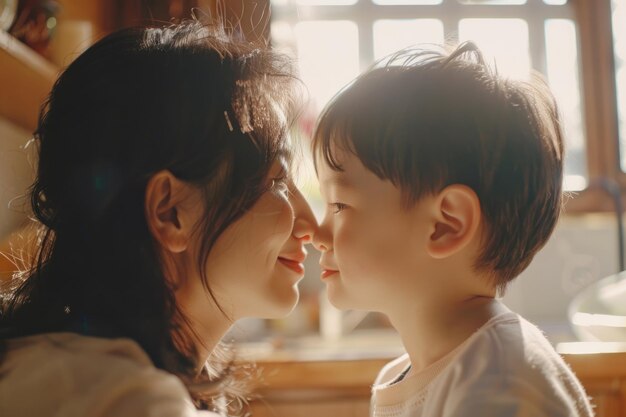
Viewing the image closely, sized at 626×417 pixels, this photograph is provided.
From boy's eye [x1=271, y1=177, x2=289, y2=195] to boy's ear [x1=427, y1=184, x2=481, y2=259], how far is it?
198 millimetres

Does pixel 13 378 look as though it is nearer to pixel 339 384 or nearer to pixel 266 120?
pixel 266 120

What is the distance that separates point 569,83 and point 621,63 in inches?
Answer: 6.7

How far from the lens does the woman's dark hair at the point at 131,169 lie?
829 millimetres

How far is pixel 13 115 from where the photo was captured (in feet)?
4.87

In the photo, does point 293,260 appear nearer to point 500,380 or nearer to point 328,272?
point 328,272

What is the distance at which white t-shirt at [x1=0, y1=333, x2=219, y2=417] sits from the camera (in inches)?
26.2

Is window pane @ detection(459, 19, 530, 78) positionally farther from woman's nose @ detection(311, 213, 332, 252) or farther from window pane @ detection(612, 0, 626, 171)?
woman's nose @ detection(311, 213, 332, 252)

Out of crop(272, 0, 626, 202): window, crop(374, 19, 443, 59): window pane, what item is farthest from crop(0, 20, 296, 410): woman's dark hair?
crop(374, 19, 443, 59): window pane

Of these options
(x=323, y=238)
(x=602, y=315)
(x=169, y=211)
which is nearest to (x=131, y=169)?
(x=169, y=211)

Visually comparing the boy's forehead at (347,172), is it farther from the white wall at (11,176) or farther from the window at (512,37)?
the window at (512,37)

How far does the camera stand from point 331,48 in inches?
94.1

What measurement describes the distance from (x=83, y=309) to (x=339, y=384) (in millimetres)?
684

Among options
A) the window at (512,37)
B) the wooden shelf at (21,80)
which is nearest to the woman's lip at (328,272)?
the wooden shelf at (21,80)

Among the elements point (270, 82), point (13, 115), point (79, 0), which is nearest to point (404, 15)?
point (79, 0)
